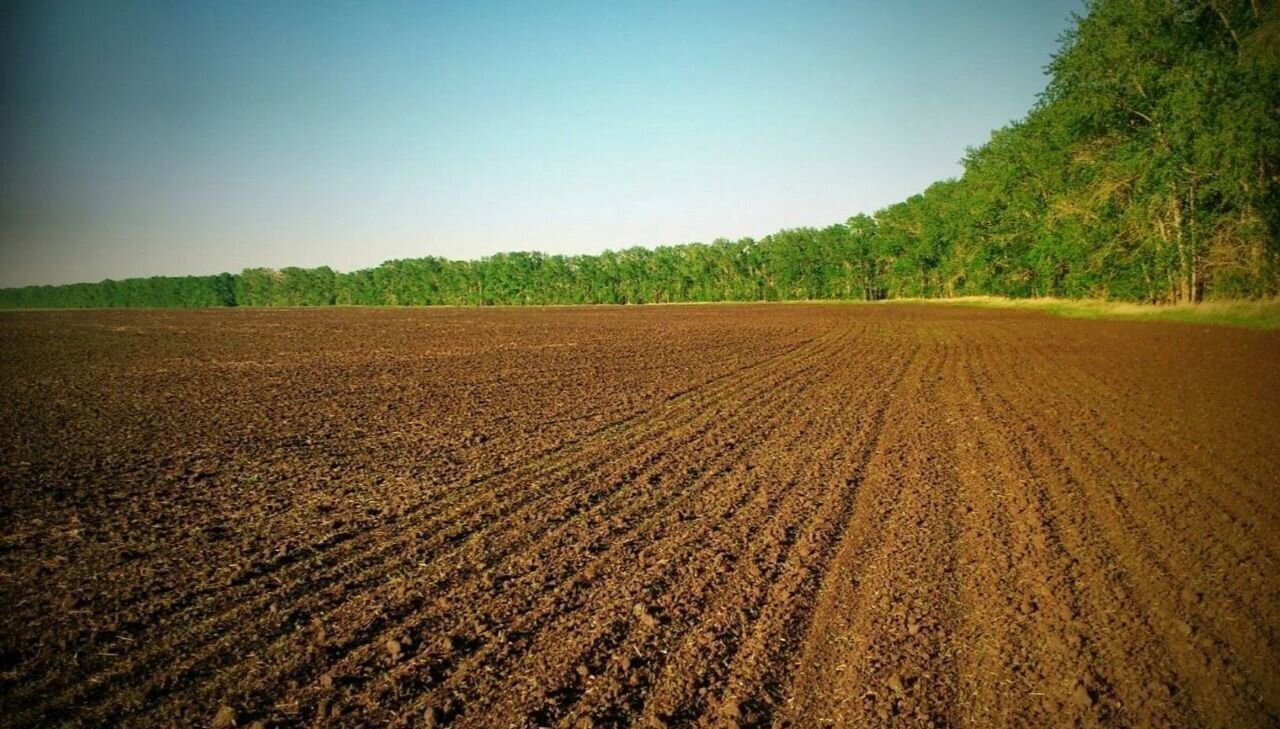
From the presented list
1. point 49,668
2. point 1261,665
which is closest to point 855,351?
point 1261,665

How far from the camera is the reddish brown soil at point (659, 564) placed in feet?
11.4

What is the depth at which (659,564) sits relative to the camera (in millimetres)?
5172

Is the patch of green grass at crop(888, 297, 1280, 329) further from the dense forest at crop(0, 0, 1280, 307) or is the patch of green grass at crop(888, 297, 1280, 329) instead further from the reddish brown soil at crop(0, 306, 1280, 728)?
the reddish brown soil at crop(0, 306, 1280, 728)

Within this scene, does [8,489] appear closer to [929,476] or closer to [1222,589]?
[929,476]

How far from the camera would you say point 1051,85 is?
33875mm

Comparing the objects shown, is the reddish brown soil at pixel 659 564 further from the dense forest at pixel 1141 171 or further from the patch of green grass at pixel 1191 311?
the dense forest at pixel 1141 171

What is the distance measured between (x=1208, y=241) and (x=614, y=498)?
37.9 metres

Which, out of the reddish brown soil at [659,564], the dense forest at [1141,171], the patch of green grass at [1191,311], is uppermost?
the dense forest at [1141,171]

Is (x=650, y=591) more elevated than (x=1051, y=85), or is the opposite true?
(x=1051, y=85)

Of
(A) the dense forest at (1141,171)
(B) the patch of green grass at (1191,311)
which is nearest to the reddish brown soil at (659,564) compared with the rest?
(B) the patch of green grass at (1191,311)

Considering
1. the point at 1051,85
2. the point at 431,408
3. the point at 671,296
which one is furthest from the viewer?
the point at 671,296

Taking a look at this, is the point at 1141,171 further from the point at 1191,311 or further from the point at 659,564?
the point at 659,564

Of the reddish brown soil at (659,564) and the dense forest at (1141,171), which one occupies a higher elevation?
the dense forest at (1141,171)

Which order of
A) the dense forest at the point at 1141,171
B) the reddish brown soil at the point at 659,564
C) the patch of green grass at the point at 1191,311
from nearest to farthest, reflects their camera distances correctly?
1. the reddish brown soil at the point at 659,564
2. the patch of green grass at the point at 1191,311
3. the dense forest at the point at 1141,171
